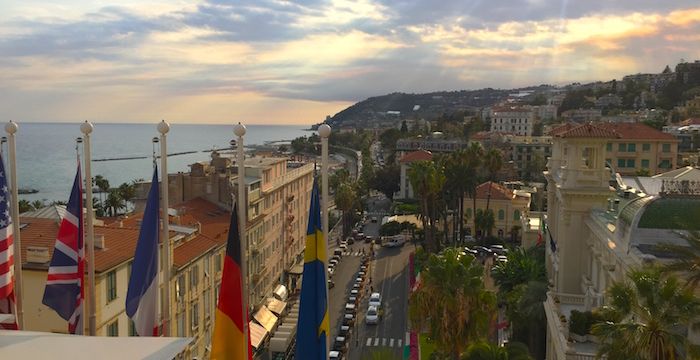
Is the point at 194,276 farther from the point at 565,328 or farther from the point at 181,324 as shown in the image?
the point at 565,328

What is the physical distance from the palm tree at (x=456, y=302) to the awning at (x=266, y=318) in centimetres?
2020

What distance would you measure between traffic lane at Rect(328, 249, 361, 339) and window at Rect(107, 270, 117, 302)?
70.4 feet

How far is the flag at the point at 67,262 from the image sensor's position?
15.8m

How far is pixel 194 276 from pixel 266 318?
1193cm

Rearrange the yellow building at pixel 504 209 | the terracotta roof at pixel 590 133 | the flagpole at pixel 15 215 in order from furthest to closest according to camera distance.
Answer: the yellow building at pixel 504 209, the terracotta roof at pixel 590 133, the flagpole at pixel 15 215

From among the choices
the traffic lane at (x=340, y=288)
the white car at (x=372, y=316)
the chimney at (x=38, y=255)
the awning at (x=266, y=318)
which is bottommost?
the traffic lane at (x=340, y=288)

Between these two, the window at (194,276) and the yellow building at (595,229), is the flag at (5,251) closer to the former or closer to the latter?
the yellow building at (595,229)

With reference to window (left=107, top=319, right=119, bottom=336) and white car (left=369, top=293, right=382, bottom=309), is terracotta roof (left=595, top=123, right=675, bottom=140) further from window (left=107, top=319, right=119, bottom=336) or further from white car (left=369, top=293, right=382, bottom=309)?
window (left=107, top=319, right=119, bottom=336)

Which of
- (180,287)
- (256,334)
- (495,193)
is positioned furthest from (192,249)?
(495,193)

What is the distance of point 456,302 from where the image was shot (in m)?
25.2

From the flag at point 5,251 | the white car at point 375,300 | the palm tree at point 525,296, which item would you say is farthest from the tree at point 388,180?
the flag at point 5,251

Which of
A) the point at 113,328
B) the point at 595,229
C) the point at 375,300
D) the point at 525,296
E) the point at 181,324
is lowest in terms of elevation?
the point at 375,300

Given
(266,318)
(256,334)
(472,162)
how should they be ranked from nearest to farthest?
(256,334), (266,318), (472,162)

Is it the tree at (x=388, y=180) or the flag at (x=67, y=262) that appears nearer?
the flag at (x=67, y=262)
